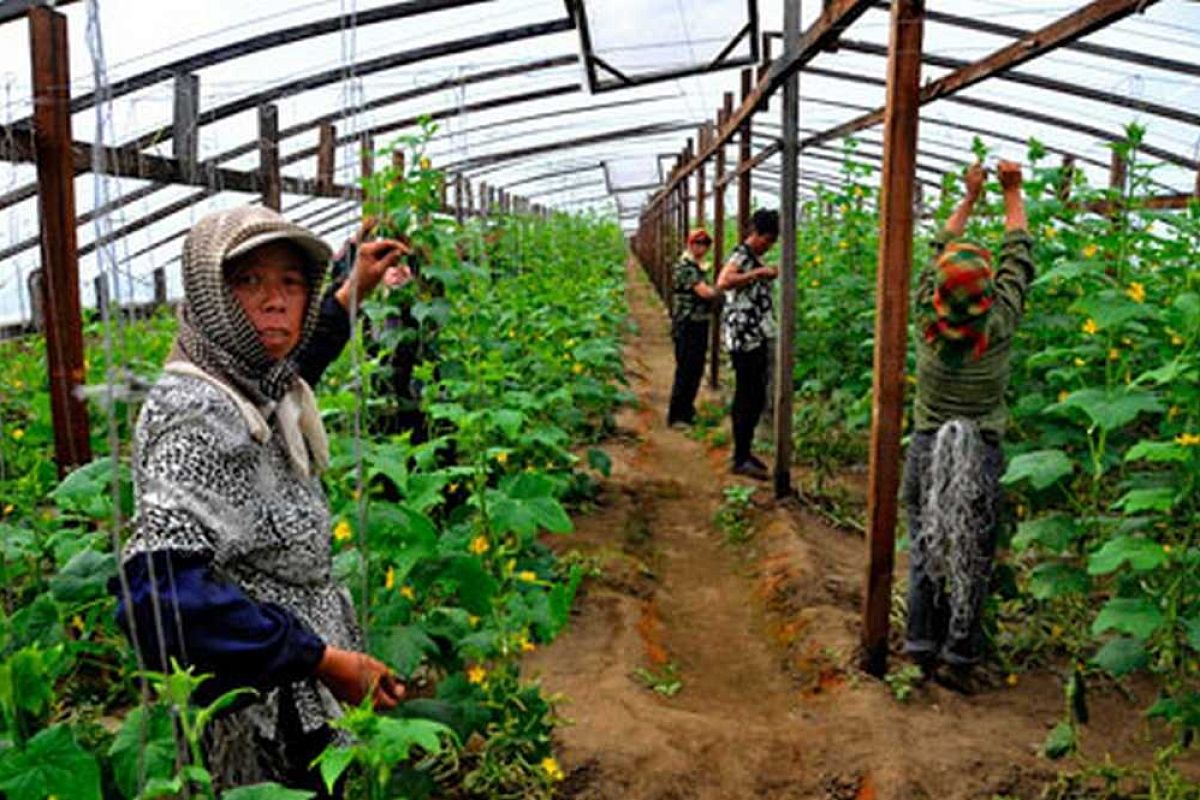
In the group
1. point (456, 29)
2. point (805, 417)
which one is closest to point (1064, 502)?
point (805, 417)

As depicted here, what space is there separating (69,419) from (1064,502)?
4045mm

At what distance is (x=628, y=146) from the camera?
18.9 metres

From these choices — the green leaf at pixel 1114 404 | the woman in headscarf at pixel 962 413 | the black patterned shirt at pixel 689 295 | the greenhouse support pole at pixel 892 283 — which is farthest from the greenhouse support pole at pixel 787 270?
the green leaf at pixel 1114 404

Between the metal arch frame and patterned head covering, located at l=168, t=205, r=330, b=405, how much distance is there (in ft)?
21.9

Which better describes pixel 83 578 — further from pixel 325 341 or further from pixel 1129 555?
pixel 1129 555

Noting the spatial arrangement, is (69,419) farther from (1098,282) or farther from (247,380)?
(1098,282)

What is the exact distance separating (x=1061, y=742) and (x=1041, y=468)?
0.88 m

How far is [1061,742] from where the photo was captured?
3.24 m

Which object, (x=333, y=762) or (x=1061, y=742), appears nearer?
(x=333, y=762)

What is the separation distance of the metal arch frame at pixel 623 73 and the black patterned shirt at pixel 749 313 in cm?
261

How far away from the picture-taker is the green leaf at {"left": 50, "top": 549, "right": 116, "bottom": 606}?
2355mm

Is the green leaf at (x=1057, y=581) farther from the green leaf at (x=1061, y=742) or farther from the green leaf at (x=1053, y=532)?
the green leaf at (x=1061, y=742)

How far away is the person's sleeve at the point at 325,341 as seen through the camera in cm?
228

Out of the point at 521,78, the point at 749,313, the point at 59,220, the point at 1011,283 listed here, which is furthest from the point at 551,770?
the point at 521,78
